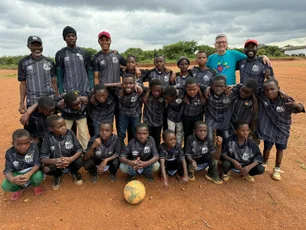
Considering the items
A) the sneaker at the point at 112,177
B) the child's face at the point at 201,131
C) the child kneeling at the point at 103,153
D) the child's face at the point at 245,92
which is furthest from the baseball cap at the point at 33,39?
the child's face at the point at 245,92

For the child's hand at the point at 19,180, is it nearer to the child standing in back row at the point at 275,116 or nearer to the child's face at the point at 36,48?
the child's face at the point at 36,48

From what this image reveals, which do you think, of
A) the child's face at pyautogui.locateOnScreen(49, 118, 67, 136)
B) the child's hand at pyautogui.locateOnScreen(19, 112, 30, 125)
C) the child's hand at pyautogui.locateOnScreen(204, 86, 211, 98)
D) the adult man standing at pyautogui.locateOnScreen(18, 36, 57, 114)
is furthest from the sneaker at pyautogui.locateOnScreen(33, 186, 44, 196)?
the child's hand at pyautogui.locateOnScreen(204, 86, 211, 98)

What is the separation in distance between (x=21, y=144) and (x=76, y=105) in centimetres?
106

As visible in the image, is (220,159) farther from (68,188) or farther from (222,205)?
(68,188)

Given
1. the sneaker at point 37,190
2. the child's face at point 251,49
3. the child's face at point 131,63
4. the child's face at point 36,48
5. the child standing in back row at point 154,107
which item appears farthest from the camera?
the child's face at point 131,63

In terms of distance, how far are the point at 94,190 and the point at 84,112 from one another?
1.45m

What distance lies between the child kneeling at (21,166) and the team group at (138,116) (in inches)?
0.6

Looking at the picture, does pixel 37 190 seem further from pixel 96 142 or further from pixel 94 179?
pixel 96 142

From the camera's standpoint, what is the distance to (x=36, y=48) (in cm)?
430

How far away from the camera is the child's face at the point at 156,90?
4418 millimetres

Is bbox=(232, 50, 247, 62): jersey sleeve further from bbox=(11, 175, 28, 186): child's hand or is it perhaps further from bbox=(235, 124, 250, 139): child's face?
bbox=(11, 175, 28, 186): child's hand

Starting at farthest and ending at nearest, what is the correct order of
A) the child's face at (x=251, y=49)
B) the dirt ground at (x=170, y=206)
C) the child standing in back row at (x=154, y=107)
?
the child's face at (x=251, y=49) < the child standing in back row at (x=154, y=107) < the dirt ground at (x=170, y=206)

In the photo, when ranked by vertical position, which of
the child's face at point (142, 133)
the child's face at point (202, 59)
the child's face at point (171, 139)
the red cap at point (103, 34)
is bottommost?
the child's face at point (171, 139)

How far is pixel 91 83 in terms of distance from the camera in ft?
16.6
